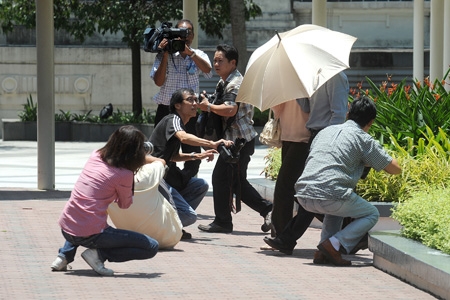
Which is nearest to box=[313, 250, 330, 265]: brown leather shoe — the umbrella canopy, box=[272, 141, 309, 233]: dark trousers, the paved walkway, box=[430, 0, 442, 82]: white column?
the paved walkway

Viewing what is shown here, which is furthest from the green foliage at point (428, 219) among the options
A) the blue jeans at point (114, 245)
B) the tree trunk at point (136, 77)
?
the tree trunk at point (136, 77)

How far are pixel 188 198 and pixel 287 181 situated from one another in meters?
1.27

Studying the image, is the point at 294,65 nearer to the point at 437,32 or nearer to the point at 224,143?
the point at 224,143

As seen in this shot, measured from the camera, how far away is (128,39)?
84.3 feet

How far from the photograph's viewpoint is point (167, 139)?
9.53m

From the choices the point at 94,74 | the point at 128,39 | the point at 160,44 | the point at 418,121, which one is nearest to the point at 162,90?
the point at 160,44

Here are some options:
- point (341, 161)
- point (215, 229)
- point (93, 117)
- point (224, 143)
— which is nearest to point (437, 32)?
point (215, 229)

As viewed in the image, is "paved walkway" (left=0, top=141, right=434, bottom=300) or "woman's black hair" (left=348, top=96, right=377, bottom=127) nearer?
"paved walkway" (left=0, top=141, right=434, bottom=300)

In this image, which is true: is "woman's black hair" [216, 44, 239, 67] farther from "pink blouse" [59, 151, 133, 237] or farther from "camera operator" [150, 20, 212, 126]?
"pink blouse" [59, 151, 133, 237]

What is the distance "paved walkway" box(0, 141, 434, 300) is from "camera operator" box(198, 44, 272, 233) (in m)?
0.23

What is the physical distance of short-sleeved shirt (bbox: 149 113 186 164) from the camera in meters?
9.54

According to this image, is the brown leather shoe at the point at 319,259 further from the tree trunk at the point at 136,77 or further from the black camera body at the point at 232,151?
the tree trunk at the point at 136,77

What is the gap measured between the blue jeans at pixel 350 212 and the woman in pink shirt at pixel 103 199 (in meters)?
1.43

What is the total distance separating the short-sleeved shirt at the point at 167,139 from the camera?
31.3ft
